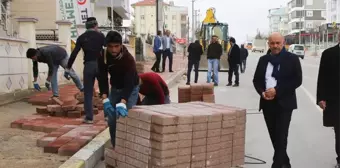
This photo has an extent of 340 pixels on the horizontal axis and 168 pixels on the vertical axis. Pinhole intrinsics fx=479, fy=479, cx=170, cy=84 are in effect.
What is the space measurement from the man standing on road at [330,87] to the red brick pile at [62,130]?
3.31 metres

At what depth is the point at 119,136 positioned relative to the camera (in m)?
5.29

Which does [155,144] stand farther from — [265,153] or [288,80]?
[265,153]

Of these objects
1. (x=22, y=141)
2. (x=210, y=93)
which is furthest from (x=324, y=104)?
(x=22, y=141)

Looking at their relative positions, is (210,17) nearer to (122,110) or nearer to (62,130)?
(62,130)

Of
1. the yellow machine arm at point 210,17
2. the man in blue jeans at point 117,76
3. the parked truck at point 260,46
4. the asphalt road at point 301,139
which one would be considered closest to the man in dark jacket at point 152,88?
the man in blue jeans at point 117,76

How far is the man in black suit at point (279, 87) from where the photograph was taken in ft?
18.6

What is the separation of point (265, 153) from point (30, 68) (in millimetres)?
7266

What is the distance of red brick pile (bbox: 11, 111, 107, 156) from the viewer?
652 centimetres

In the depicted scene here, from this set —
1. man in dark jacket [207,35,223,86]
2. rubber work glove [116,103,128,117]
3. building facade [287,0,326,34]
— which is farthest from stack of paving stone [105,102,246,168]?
building facade [287,0,326,34]

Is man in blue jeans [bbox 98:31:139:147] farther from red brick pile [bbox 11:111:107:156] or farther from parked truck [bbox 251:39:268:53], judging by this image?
parked truck [bbox 251:39:268:53]

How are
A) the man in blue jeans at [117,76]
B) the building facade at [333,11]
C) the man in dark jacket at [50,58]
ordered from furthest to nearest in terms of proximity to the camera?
the building facade at [333,11] < the man in dark jacket at [50,58] < the man in blue jeans at [117,76]

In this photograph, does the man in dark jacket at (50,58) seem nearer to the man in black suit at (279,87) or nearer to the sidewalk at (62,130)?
the sidewalk at (62,130)

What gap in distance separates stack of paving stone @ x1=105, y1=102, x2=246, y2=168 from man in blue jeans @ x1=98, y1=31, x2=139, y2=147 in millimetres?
322

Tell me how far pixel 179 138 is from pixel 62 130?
3.35 metres
